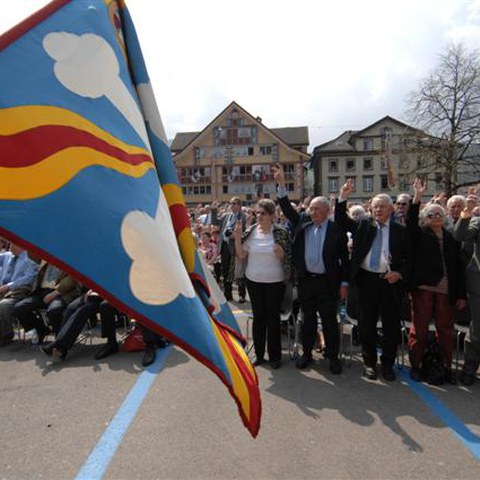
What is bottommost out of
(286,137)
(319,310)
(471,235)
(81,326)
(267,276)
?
(81,326)

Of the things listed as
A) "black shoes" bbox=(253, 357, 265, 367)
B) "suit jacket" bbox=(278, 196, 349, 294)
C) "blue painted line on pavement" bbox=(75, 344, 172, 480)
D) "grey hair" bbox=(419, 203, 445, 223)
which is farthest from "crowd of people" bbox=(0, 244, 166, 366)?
"grey hair" bbox=(419, 203, 445, 223)

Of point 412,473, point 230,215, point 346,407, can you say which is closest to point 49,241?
point 412,473

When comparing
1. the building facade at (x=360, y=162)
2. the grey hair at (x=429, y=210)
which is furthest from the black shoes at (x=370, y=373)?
the building facade at (x=360, y=162)

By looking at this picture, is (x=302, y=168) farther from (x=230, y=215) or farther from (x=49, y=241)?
(x=49, y=241)

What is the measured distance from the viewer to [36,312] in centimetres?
617

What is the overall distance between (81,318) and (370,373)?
11.8ft

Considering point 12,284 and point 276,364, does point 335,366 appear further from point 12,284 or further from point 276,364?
point 12,284

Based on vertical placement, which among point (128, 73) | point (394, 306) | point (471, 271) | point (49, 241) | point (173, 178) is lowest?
point (394, 306)

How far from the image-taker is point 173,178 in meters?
1.84

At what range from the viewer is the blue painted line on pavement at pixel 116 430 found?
9.81ft

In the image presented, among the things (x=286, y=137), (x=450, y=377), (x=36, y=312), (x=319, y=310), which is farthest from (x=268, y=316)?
(x=286, y=137)

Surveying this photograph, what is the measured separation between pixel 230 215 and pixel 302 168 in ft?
152

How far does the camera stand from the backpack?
14.6 ft

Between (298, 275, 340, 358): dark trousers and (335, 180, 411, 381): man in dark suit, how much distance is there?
31 centimetres
